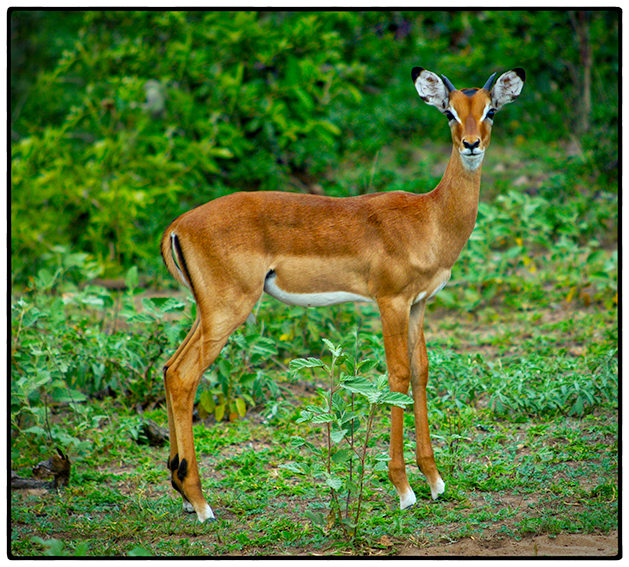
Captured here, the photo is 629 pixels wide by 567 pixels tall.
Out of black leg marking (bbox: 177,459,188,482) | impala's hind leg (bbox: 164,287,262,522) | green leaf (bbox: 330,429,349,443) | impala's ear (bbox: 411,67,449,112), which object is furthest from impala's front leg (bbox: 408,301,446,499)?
black leg marking (bbox: 177,459,188,482)

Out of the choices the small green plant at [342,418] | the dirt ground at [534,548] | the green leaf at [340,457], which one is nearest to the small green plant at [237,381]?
the small green plant at [342,418]

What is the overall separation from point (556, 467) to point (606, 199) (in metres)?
5.09

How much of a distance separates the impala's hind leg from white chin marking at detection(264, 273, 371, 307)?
12 centimetres

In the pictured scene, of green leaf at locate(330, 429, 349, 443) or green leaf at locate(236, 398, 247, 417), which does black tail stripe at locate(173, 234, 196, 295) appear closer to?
green leaf at locate(330, 429, 349, 443)

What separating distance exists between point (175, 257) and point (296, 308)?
2307mm

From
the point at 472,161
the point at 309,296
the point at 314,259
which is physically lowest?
the point at 309,296

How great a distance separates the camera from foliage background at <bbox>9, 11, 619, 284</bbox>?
8375mm

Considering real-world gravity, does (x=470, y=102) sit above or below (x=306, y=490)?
above

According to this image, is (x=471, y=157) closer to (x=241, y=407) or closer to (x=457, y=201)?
(x=457, y=201)

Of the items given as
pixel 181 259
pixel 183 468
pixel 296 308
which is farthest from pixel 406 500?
pixel 296 308

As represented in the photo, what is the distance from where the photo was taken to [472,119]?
3.79 m

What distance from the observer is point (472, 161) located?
396 cm

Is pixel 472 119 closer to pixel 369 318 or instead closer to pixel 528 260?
pixel 369 318

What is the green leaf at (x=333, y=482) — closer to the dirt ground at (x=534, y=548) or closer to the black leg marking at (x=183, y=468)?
the dirt ground at (x=534, y=548)
